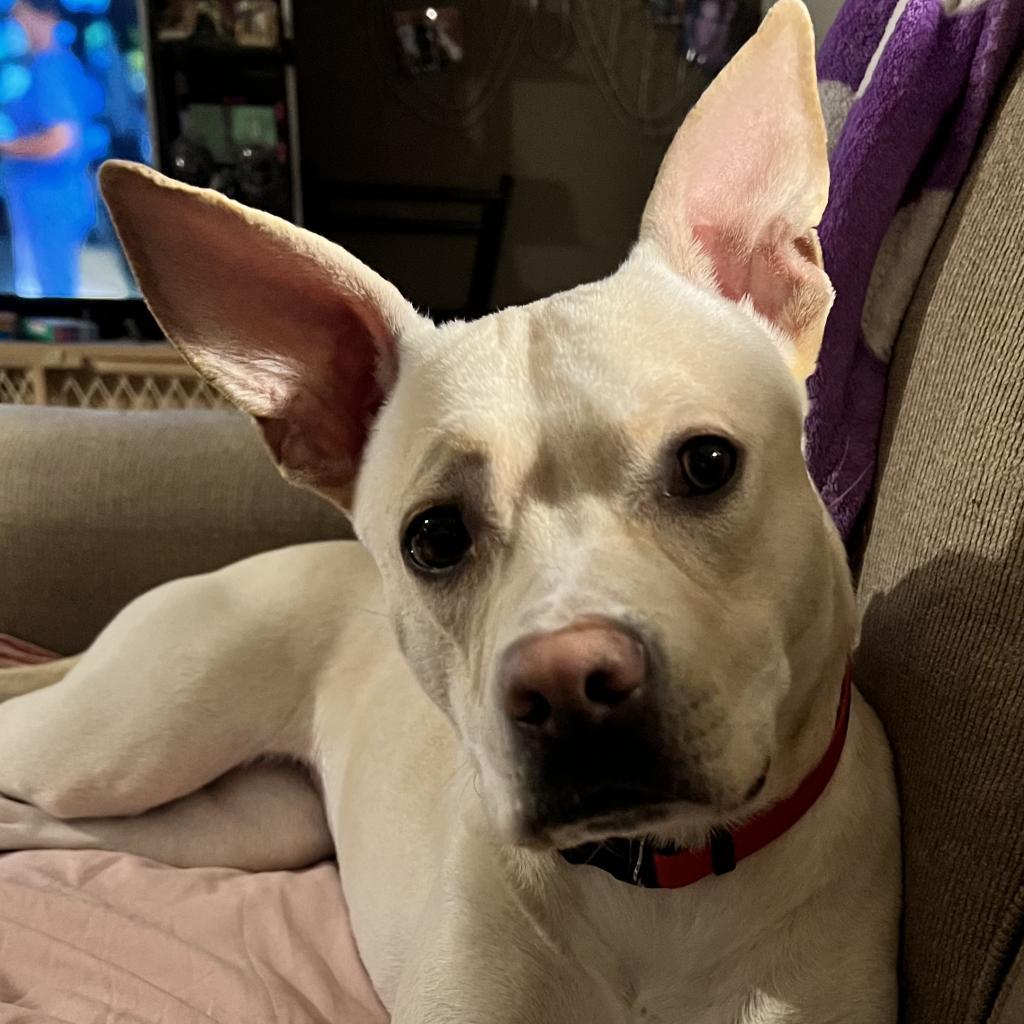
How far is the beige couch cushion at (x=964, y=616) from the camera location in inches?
35.6

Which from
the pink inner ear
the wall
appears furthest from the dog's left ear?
the wall

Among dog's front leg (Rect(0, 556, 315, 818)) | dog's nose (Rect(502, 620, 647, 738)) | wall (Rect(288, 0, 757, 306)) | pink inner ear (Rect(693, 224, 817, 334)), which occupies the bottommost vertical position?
dog's front leg (Rect(0, 556, 315, 818))

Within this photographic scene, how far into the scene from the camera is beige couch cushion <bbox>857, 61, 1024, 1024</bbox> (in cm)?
91

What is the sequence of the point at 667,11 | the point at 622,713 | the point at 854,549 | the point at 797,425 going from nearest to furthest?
the point at 622,713, the point at 797,425, the point at 854,549, the point at 667,11

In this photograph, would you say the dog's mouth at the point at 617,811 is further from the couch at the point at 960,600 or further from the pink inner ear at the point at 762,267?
the pink inner ear at the point at 762,267

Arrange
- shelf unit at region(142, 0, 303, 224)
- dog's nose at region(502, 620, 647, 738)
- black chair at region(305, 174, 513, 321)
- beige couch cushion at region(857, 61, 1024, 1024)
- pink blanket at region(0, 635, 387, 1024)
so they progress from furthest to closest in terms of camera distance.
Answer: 1. black chair at region(305, 174, 513, 321)
2. shelf unit at region(142, 0, 303, 224)
3. pink blanket at region(0, 635, 387, 1024)
4. beige couch cushion at region(857, 61, 1024, 1024)
5. dog's nose at region(502, 620, 647, 738)

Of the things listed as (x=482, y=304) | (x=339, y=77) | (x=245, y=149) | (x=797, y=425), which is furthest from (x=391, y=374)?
(x=339, y=77)

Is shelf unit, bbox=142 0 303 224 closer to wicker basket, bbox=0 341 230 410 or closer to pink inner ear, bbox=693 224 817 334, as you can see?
wicker basket, bbox=0 341 230 410

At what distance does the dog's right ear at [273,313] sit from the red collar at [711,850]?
520 mm

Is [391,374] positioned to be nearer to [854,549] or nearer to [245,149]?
[854,549]

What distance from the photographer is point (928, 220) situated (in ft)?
3.96

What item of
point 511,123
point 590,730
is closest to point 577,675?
point 590,730

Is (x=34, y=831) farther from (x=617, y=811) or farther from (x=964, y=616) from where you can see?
(x=964, y=616)

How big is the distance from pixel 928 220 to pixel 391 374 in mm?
634
